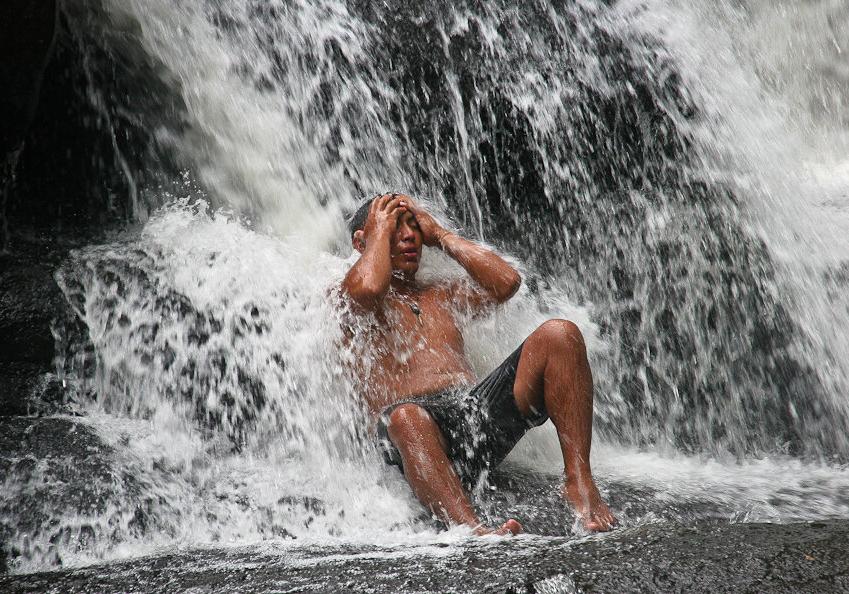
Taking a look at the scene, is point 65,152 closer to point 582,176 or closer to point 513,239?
point 513,239

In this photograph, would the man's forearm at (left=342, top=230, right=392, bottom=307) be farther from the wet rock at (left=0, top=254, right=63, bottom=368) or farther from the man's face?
the wet rock at (left=0, top=254, right=63, bottom=368)

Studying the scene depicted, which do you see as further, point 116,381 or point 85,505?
point 116,381

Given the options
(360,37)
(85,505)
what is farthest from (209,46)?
(85,505)

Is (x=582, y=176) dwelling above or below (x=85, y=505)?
above

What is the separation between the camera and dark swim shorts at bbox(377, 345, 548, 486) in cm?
303

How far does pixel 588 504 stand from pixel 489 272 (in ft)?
3.68

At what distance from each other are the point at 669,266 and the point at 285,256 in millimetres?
2309

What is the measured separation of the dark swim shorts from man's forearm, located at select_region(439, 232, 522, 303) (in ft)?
1.49

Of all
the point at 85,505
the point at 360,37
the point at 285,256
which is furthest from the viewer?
the point at 360,37

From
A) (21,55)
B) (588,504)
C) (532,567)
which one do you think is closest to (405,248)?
(588,504)

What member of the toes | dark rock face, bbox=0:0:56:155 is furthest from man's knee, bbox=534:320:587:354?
dark rock face, bbox=0:0:56:155

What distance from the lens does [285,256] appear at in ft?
13.9

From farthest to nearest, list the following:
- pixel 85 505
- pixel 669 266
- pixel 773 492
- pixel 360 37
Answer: pixel 360 37, pixel 669 266, pixel 773 492, pixel 85 505

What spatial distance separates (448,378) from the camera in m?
3.27
